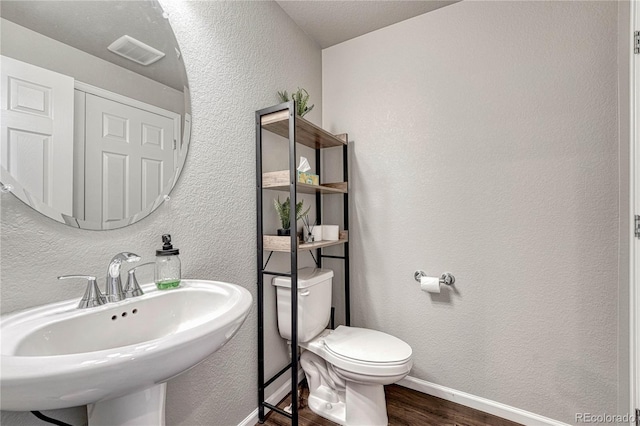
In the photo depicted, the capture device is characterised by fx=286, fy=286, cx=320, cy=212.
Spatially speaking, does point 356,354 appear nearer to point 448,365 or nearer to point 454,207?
→ point 448,365

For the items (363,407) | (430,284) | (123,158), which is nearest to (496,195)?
(430,284)

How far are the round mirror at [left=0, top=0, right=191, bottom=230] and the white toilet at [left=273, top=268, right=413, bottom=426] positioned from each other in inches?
35.2

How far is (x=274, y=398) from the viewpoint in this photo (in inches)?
64.4

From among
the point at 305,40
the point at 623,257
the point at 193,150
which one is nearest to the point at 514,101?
the point at 623,257

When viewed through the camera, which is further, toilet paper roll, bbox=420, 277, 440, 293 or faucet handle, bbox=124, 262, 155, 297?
toilet paper roll, bbox=420, 277, 440, 293

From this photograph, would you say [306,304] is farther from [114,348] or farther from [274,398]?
[114,348]

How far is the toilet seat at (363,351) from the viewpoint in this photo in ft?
4.32

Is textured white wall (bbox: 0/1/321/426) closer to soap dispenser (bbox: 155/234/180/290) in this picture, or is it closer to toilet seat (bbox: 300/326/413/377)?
soap dispenser (bbox: 155/234/180/290)

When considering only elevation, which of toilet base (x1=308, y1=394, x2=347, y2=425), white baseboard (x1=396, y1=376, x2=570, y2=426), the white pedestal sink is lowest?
white baseboard (x1=396, y1=376, x2=570, y2=426)

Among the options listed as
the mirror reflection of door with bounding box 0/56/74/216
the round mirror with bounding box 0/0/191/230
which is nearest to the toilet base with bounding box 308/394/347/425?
the round mirror with bounding box 0/0/191/230

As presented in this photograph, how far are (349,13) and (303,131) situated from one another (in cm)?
81

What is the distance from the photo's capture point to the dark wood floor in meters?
1.51

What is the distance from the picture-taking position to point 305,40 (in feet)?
6.50

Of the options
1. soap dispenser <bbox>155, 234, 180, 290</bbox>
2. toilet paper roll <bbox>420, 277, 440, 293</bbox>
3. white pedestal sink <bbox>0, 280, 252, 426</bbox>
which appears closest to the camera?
white pedestal sink <bbox>0, 280, 252, 426</bbox>
